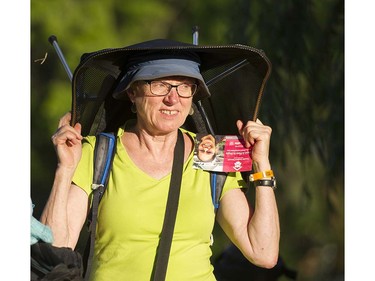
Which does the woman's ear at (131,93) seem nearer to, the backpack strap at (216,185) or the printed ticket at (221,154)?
the printed ticket at (221,154)

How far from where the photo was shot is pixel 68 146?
3.10 meters

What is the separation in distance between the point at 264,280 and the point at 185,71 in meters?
1.80

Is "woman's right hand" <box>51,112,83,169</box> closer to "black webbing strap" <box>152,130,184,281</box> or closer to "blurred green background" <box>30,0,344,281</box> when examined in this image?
"black webbing strap" <box>152,130,184,281</box>

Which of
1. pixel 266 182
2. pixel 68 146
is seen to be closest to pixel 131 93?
pixel 68 146

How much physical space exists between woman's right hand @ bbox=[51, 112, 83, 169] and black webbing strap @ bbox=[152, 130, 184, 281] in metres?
0.35

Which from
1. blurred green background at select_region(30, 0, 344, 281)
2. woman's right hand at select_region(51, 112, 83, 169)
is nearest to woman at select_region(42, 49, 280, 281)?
woman's right hand at select_region(51, 112, 83, 169)

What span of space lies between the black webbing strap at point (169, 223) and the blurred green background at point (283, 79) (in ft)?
3.90

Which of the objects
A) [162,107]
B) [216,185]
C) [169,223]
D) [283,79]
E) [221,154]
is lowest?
[169,223]

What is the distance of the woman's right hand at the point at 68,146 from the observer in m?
3.06

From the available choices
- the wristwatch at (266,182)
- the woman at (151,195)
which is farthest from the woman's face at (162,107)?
the wristwatch at (266,182)

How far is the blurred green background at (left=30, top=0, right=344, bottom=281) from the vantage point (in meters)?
4.20

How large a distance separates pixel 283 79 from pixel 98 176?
154 cm

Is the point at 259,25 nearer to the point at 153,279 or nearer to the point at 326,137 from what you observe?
the point at 326,137

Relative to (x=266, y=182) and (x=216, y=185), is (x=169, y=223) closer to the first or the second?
(x=216, y=185)
